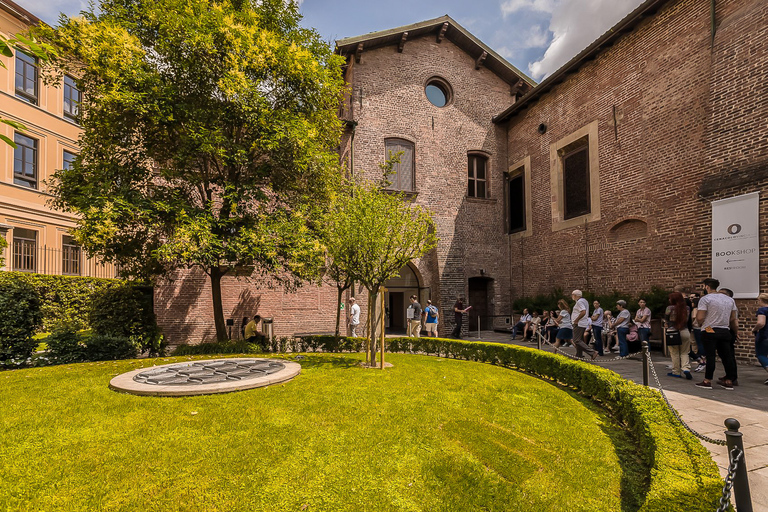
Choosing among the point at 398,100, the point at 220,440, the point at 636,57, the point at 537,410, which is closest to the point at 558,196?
the point at 636,57

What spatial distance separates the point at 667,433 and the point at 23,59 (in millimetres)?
27349

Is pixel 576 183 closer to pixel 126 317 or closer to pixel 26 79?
pixel 126 317

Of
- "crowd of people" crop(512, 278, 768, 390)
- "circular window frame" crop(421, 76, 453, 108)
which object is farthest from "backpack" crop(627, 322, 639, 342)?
"circular window frame" crop(421, 76, 453, 108)

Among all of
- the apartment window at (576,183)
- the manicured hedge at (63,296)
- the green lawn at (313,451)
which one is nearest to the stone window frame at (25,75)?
the manicured hedge at (63,296)

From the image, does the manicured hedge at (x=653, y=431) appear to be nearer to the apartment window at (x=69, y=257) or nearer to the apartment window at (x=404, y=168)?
the apartment window at (x=404, y=168)

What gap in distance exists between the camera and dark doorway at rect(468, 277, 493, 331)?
19.4 m

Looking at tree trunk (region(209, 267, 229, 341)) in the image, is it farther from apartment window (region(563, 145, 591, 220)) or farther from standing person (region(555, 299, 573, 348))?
apartment window (region(563, 145, 591, 220))

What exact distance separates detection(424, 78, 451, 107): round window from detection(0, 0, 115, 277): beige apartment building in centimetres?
1701

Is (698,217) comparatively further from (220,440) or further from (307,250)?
(220,440)

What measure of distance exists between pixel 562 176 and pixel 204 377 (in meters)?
15.8

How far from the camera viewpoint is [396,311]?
21.7m

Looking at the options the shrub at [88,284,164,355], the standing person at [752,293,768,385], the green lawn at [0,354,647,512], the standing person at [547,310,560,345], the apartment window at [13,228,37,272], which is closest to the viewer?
the green lawn at [0,354,647,512]

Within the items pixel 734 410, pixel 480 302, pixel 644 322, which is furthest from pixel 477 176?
pixel 734 410

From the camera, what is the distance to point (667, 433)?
13.8 feet
